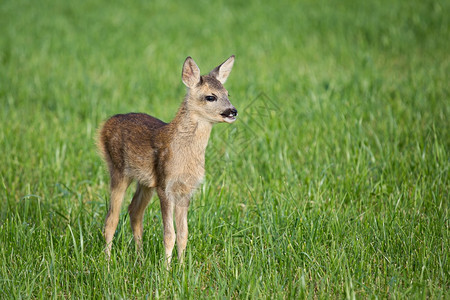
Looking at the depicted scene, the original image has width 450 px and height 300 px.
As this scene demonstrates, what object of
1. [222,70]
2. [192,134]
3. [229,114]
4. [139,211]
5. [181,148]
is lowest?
[139,211]

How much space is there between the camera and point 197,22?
14930mm

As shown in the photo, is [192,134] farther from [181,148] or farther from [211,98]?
[211,98]

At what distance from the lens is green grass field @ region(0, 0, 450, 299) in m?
4.43

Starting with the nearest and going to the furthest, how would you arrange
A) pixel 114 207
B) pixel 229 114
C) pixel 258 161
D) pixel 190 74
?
pixel 229 114 → pixel 190 74 → pixel 114 207 → pixel 258 161

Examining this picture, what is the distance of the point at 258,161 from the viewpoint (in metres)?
6.83

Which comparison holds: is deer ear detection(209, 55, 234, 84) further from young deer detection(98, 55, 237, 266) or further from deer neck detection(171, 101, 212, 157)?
deer neck detection(171, 101, 212, 157)

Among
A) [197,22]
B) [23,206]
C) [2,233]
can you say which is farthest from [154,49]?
[2,233]

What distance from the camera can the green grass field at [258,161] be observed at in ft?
14.5

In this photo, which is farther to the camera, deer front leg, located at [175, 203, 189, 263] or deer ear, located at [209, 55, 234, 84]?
deer ear, located at [209, 55, 234, 84]

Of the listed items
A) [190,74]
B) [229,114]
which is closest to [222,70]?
[190,74]

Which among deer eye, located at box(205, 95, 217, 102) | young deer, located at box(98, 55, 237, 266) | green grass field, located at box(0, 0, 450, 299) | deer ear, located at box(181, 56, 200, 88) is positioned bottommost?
green grass field, located at box(0, 0, 450, 299)

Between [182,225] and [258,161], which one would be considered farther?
[258,161]

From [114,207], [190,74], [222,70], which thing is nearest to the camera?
[190,74]

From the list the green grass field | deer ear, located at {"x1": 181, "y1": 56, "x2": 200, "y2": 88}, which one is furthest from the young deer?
the green grass field
